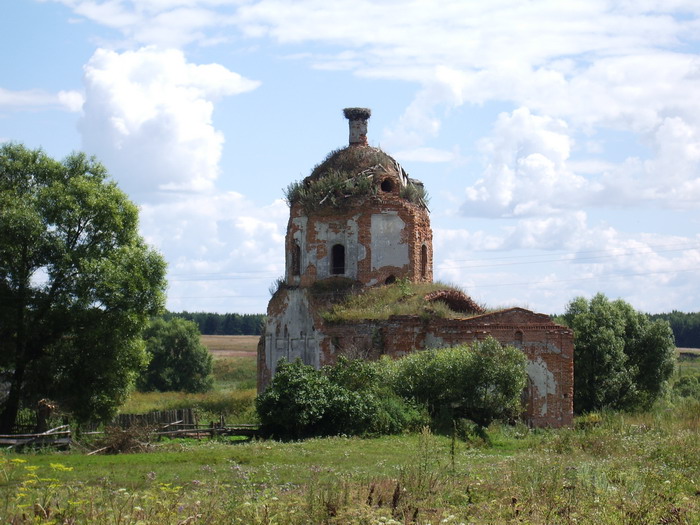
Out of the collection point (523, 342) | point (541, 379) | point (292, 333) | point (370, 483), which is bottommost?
point (370, 483)

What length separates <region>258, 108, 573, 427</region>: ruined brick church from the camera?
29438mm

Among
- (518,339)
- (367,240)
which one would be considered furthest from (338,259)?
(518,339)

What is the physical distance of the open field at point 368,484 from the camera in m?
9.42

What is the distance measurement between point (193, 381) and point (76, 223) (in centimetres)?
3508

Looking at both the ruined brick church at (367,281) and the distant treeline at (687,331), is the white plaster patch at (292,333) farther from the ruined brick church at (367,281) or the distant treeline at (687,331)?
the distant treeline at (687,331)

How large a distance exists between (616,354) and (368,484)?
27864 millimetres

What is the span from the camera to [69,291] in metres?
24.8

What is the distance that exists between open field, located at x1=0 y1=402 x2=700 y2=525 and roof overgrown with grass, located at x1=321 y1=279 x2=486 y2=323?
28.0 feet

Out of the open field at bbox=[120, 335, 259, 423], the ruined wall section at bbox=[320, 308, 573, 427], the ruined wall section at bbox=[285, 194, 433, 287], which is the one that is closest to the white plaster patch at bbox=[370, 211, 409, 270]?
the ruined wall section at bbox=[285, 194, 433, 287]

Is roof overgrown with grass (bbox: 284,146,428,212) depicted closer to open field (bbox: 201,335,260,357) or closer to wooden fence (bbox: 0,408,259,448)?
wooden fence (bbox: 0,408,259,448)

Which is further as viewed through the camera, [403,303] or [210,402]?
[210,402]

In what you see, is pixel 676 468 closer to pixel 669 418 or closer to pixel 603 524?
pixel 603 524

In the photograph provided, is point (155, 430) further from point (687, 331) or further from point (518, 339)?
point (687, 331)

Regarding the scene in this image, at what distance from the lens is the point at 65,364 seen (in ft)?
83.0
